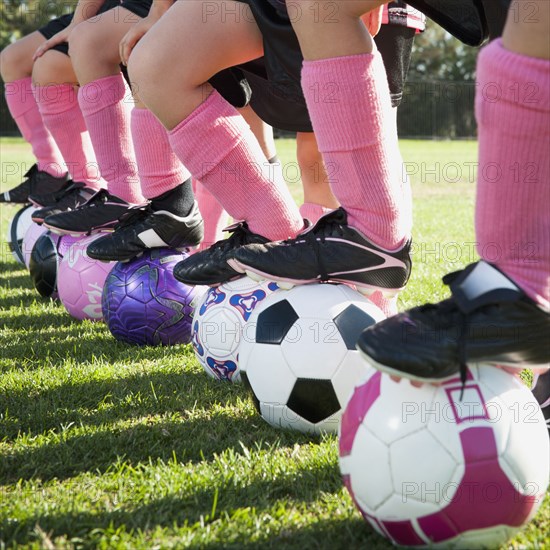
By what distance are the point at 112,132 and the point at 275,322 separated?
2.04 metres

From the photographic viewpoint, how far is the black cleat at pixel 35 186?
17.5 feet

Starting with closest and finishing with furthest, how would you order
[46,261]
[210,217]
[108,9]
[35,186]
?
[210,217] → [46,261] → [108,9] → [35,186]

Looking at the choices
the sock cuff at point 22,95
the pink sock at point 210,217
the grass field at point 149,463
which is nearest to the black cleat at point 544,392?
the grass field at point 149,463

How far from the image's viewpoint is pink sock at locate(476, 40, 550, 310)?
5.08 feet

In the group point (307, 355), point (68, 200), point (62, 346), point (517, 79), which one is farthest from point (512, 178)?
point (68, 200)

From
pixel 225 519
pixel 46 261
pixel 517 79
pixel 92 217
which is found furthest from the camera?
pixel 46 261

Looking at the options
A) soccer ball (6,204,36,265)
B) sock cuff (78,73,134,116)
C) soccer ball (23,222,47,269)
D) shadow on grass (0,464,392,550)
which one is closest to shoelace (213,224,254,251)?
shadow on grass (0,464,392,550)

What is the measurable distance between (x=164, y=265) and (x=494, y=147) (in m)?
1.91

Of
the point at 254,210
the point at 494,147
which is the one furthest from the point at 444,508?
the point at 254,210

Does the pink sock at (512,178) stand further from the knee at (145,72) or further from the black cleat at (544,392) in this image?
the knee at (145,72)

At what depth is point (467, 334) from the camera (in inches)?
61.8

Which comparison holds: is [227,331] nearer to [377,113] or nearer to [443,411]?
[377,113]

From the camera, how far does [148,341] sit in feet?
10.8

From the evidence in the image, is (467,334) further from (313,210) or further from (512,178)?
(313,210)
